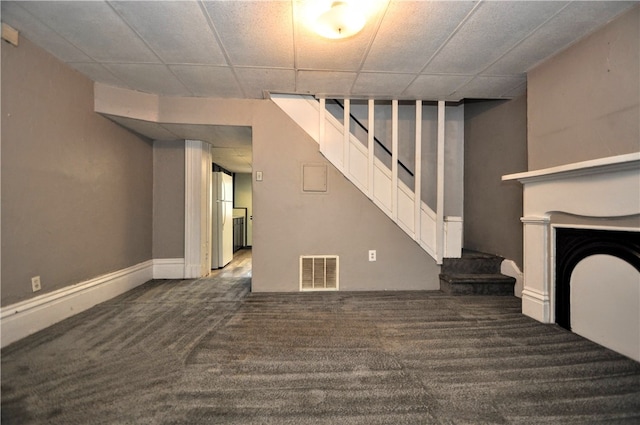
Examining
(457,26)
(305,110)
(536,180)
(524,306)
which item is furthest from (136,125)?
(524,306)

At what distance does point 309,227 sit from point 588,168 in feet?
7.69

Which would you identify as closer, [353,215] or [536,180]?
[536,180]

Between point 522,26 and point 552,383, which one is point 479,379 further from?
point 522,26

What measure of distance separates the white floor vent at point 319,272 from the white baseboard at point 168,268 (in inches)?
70.8

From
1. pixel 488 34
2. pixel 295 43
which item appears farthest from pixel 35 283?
pixel 488 34

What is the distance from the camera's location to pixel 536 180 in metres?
2.15

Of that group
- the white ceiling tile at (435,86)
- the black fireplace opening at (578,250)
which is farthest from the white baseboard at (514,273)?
the white ceiling tile at (435,86)

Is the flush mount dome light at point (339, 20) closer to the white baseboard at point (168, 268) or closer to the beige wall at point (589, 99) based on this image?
the beige wall at point (589, 99)

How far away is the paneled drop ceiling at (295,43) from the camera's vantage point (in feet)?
5.14

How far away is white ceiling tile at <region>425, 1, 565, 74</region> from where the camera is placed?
1.55 metres

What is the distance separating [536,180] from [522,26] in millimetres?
1193

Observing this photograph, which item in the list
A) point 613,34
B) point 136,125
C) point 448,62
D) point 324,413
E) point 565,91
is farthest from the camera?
point 136,125

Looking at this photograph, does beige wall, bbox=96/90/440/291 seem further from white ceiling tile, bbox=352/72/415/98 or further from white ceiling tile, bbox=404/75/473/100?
white ceiling tile, bbox=404/75/473/100

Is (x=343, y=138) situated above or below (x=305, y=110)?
below
